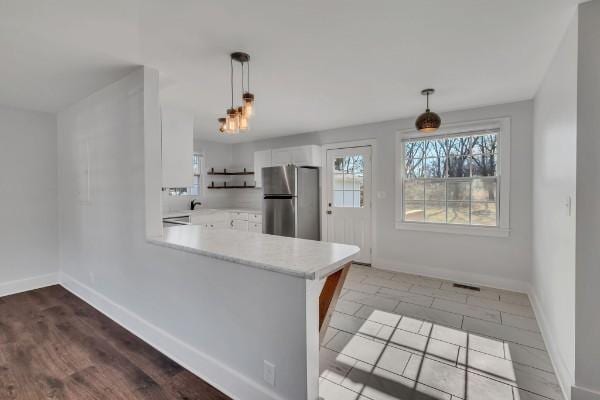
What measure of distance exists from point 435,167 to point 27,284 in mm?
5472

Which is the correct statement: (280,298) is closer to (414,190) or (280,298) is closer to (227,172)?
(414,190)

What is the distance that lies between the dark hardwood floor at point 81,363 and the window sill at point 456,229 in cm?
335

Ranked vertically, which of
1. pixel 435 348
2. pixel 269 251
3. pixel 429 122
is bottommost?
pixel 435 348

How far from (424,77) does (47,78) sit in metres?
3.34

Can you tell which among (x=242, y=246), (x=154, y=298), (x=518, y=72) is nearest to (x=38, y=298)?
(x=154, y=298)

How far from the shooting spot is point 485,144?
384 centimetres

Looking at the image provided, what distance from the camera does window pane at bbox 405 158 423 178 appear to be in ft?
14.1

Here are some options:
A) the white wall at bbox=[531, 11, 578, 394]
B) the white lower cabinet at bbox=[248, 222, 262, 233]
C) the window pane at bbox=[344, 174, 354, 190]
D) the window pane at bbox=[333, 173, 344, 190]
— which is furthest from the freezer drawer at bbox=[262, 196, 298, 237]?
the white wall at bbox=[531, 11, 578, 394]

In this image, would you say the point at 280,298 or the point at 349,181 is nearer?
the point at 280,298

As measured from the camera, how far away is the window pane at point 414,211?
4.29 m
